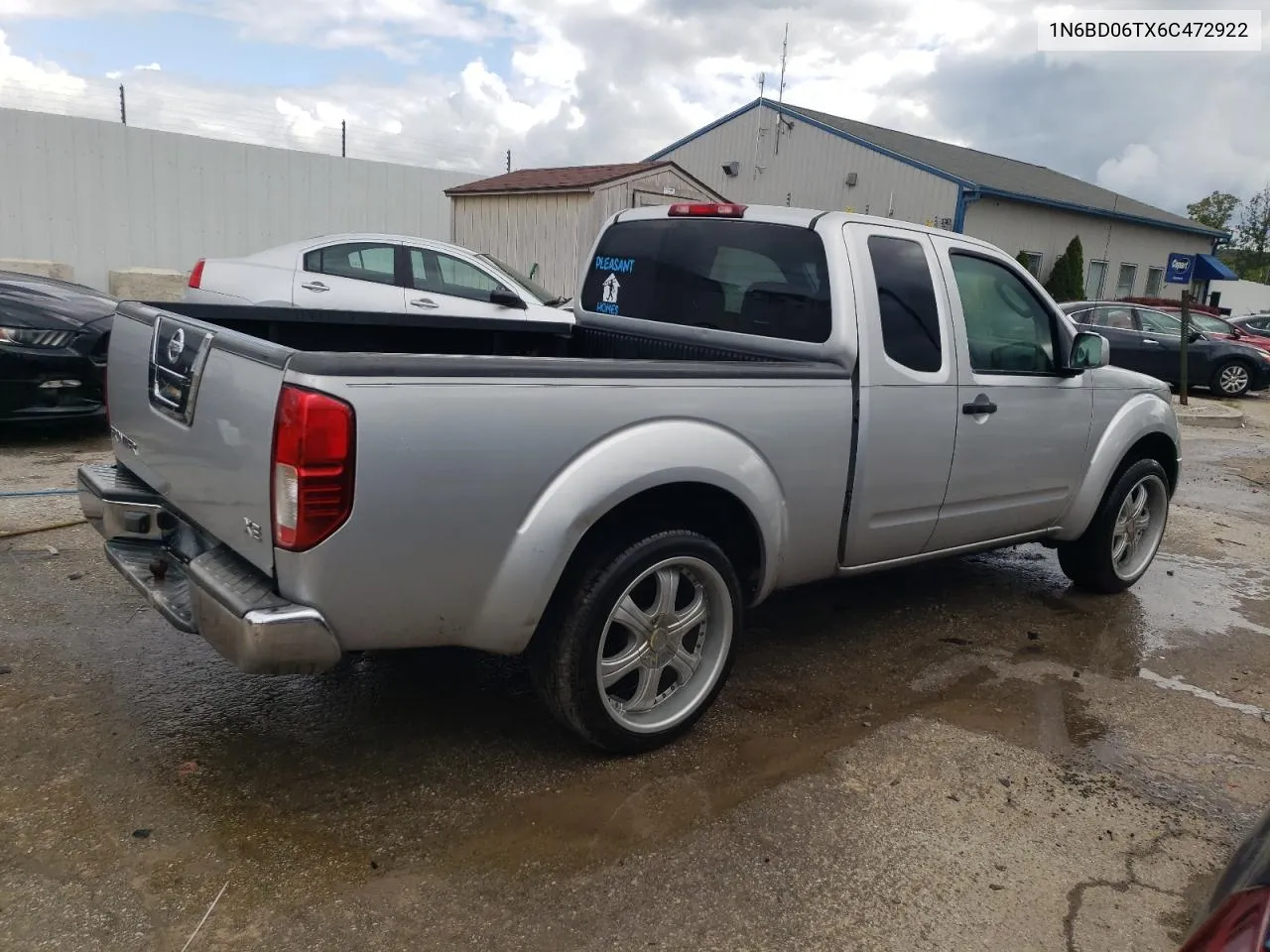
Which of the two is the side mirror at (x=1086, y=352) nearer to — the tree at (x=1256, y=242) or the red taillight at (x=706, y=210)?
the red taillight at (x=706, y=210)

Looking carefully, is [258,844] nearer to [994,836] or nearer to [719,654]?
[719,654]

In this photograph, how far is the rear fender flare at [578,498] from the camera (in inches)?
108

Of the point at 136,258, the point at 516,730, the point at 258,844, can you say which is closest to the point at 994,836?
the point at 516,730

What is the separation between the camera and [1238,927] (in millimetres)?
1489

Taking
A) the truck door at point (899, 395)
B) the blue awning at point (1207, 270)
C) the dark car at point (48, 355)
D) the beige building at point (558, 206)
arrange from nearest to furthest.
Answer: the truck door at point (899, 395), the dark car at point (48, 355), the beige building at point (558, 206), the blue awning at point (1207, 270)

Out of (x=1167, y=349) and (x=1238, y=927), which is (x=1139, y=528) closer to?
(x=1238, y=927)

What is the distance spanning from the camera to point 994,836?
9.69ft

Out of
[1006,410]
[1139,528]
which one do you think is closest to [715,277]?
[1006,410]

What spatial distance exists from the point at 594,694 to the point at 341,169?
16.1 m

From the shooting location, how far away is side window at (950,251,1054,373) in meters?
4.16

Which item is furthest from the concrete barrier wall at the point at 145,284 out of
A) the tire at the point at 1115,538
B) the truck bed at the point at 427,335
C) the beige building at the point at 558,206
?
the tire at the point at 1115,538

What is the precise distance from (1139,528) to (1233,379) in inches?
570

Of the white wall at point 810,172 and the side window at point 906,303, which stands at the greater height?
the white wall at point 810,172

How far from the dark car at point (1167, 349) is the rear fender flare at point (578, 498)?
50.9ft
